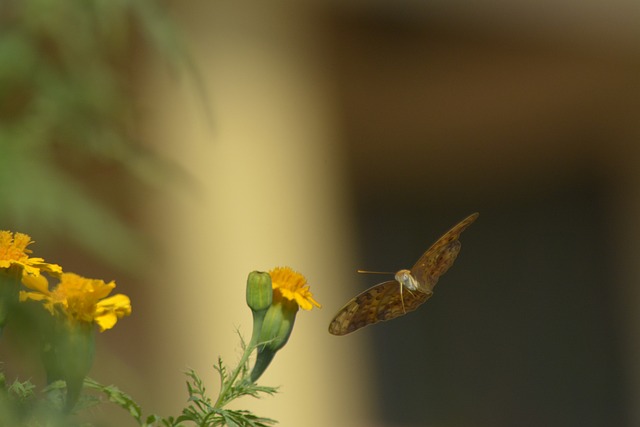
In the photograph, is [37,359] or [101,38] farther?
[101,38]

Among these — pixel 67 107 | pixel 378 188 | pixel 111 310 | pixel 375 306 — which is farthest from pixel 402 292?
pixel 378 188

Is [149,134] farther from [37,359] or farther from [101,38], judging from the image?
[37,359]

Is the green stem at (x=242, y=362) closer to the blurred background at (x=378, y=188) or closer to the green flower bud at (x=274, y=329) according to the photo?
the green flower bud at (x=274, y=329)

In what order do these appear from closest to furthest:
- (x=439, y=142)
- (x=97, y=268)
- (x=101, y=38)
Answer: (x=101, y=38)
(x=97, y=268)
(x=439, y=142)

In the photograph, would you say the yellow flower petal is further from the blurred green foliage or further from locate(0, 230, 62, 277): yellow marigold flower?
the blurred green foliage

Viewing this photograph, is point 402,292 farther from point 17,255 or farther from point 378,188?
point 378,188

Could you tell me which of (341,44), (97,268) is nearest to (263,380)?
(97,268)
